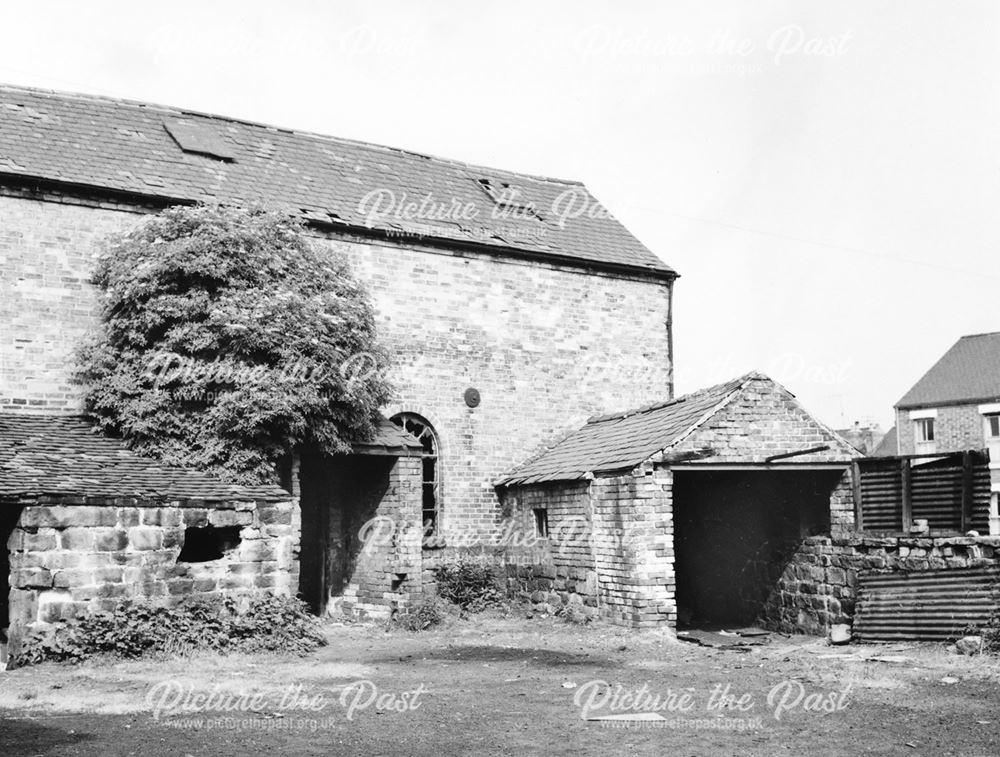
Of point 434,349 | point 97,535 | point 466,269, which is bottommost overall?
point 97,535

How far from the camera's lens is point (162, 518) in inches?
532

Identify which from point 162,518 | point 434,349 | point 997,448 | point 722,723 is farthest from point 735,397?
point 997,448

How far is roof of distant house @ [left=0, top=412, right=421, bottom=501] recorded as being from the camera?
1293 centimetres

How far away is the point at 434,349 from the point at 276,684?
9.89m

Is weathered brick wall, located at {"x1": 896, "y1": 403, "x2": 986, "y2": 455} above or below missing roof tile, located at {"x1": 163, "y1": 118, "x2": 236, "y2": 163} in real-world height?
below

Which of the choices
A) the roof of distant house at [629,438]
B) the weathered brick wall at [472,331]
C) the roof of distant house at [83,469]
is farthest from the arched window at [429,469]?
the roof of distant house at [83,469]

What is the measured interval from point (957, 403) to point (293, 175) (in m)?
27.8

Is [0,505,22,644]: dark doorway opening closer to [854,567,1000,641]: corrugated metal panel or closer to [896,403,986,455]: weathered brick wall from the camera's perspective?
[854,567,1000,641]: corrugated metal panel

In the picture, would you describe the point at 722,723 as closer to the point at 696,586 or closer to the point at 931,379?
the point at 696,586

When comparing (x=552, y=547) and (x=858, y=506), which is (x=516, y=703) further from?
(x=858, y=506)

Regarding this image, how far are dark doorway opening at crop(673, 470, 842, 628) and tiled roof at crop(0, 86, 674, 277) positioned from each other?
19.4ft

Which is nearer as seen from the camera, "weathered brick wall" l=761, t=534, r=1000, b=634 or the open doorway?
the open doorway

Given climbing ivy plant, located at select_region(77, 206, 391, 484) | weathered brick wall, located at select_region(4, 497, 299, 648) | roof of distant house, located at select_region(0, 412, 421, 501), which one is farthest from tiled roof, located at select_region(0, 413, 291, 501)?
climbing ivy plant, located at select_region(77, 206, 391, 484)

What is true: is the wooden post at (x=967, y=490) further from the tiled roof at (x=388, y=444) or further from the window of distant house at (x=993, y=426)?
the window of distant house at (x=993, y=426)
